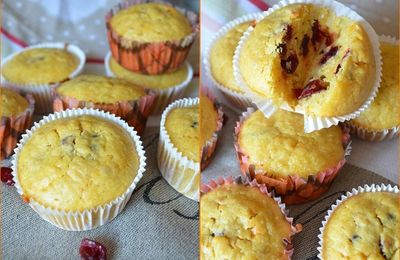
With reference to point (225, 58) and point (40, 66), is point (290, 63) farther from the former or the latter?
point (40, 66)

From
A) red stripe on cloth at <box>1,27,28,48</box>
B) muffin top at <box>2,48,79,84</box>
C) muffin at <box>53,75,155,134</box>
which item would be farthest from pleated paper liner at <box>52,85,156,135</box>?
red stripe on cloth at <box>1,27,28,48</box>

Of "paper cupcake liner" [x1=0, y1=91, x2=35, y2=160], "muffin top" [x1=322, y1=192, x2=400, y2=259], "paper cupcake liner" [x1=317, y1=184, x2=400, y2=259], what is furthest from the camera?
"paper cupcake liner" [x1=0, y1=91, x2=35, y2=160]

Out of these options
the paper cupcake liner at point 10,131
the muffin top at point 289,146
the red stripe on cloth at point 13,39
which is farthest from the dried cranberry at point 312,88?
the red stripe on cloth at point 13,39

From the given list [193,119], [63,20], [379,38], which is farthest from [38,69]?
[379,38]

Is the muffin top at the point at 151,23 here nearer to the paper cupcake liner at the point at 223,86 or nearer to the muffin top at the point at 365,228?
the paper cupcake liner at the point at 223,86

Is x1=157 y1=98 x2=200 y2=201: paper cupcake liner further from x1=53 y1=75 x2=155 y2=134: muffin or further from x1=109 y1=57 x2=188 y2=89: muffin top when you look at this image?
x1=109 y1=57 x2=188 y2=89: muffin top

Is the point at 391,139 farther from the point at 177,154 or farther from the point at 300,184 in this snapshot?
the point at 177,154
